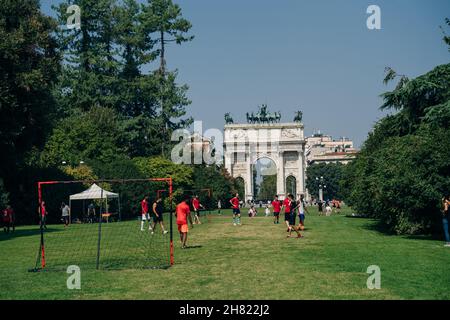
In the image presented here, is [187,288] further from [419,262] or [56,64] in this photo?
[56,64]

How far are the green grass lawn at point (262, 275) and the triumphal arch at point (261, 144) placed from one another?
3518 inches

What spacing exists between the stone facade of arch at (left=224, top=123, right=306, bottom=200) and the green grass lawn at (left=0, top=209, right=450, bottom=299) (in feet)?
293

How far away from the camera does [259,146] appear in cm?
11156

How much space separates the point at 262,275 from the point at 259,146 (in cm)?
9909

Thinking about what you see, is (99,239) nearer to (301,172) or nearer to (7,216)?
(7,216)

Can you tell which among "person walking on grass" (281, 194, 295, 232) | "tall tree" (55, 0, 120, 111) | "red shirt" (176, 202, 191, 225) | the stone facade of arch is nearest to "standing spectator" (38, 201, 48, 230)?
"red shirt" (176, 202, 191, 225)

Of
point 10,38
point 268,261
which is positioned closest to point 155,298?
point 268,261

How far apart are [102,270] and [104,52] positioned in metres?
46.3

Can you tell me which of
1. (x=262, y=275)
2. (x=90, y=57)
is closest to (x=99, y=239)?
(x=262, y=275)

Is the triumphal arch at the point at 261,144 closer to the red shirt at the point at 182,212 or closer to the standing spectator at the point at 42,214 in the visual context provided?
the standing spectator at the point at 42,214

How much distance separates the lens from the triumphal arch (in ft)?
359

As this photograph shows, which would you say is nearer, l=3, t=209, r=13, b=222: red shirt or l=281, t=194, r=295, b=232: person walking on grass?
l=281, t=194, r=295, b=232: person walking on grass

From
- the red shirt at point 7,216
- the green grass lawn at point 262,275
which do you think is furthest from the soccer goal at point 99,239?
the red shirt at point 7,216

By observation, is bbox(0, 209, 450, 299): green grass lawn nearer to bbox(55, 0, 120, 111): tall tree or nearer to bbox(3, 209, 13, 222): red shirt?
bbox(3, 209, 13, 222): red shirt
